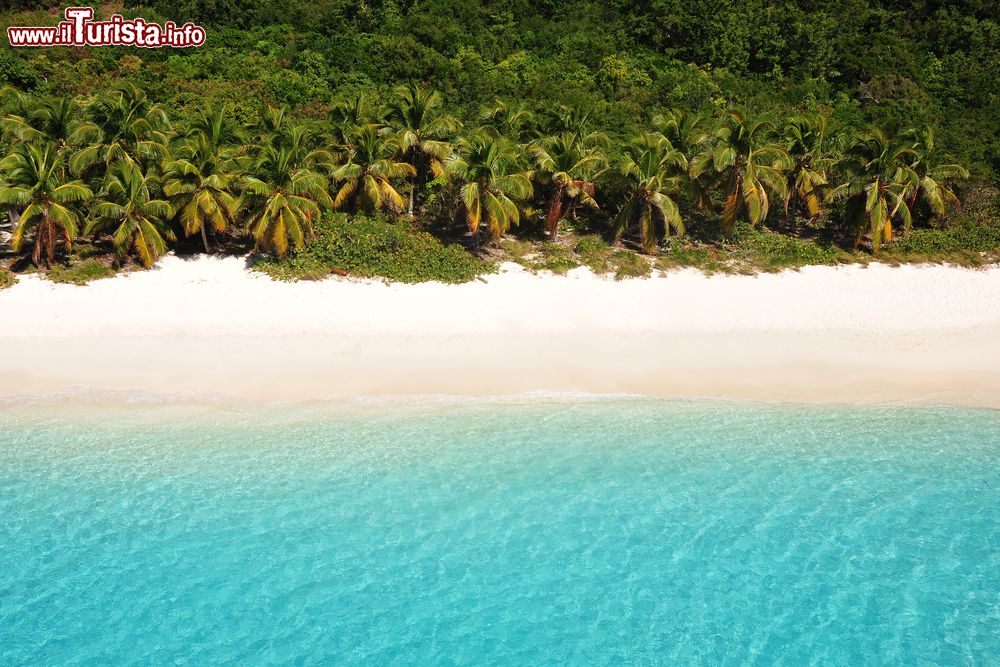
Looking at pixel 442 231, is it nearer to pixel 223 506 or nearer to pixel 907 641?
pixel 223 506

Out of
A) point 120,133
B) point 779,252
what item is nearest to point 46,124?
point 120,133

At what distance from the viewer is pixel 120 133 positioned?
27.2 meters

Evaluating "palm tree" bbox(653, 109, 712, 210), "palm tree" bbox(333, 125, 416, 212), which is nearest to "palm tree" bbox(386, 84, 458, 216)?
"palm tree" bbox(333, 125, 416, 212)

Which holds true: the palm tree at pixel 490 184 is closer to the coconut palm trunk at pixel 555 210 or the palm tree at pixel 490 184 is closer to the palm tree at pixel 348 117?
the coconut palm trunk at pixel 555 210

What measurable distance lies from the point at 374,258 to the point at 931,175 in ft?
65.0

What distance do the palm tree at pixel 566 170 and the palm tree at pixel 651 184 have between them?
1.10 m

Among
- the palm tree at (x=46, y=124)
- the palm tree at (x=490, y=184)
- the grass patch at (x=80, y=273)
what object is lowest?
the grass patch at (x=80, y=273)

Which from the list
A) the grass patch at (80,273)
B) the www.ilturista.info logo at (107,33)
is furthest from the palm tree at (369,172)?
the www.ilturista.info logo at (107,33)

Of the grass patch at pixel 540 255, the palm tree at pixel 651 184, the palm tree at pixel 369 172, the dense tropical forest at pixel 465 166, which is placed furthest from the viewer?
the palm tree at pixel 369 172

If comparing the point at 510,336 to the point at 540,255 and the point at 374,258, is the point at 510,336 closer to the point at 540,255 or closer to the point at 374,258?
the point at 540,255

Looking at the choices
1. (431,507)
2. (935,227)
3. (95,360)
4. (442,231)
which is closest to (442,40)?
(442,231)

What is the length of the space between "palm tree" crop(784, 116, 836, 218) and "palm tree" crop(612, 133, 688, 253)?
451 centimetres

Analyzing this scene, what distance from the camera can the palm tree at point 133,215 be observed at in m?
24.4

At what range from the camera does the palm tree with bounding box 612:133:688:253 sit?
27453 millimetres
